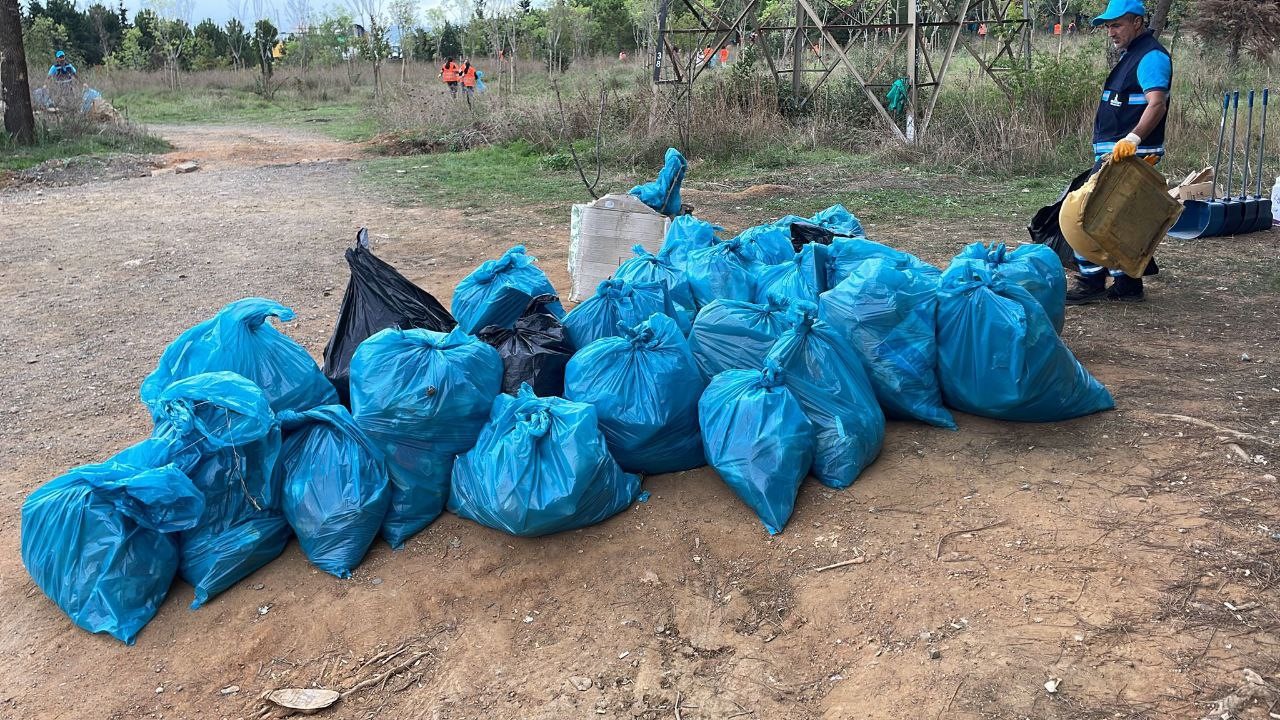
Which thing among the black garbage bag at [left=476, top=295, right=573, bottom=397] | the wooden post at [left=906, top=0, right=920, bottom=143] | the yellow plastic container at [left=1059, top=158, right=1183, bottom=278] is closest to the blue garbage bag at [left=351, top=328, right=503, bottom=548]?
the black garbage bag at [left=476, top=295, right=573, bottom=397]

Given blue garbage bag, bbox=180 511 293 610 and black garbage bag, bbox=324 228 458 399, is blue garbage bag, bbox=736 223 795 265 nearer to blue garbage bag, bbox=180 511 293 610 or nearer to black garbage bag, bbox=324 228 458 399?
black garbage bag, bbox=324 228 458 399

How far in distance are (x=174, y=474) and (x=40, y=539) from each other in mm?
411

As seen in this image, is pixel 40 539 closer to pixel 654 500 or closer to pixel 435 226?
pixel 654 500

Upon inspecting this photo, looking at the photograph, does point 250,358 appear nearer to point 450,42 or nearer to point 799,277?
point 799,277

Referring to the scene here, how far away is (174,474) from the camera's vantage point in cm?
253

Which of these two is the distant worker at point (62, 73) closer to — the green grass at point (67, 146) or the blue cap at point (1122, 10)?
the green grass at point (67, 146)

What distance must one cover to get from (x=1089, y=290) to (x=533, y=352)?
10.1 feet

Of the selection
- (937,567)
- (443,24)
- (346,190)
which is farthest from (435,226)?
(443,24)

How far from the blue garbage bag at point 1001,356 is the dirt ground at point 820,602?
0.34 ft

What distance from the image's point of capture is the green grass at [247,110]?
17.7 meters

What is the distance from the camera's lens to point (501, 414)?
274 cm

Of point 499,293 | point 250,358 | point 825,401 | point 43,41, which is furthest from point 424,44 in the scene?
point 825,401

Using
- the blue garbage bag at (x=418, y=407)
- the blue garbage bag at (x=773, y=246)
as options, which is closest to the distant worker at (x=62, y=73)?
the blue garbage bag at (x=773, y=246)

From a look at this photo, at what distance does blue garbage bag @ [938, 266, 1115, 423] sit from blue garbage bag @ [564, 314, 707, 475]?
2.83 ft
